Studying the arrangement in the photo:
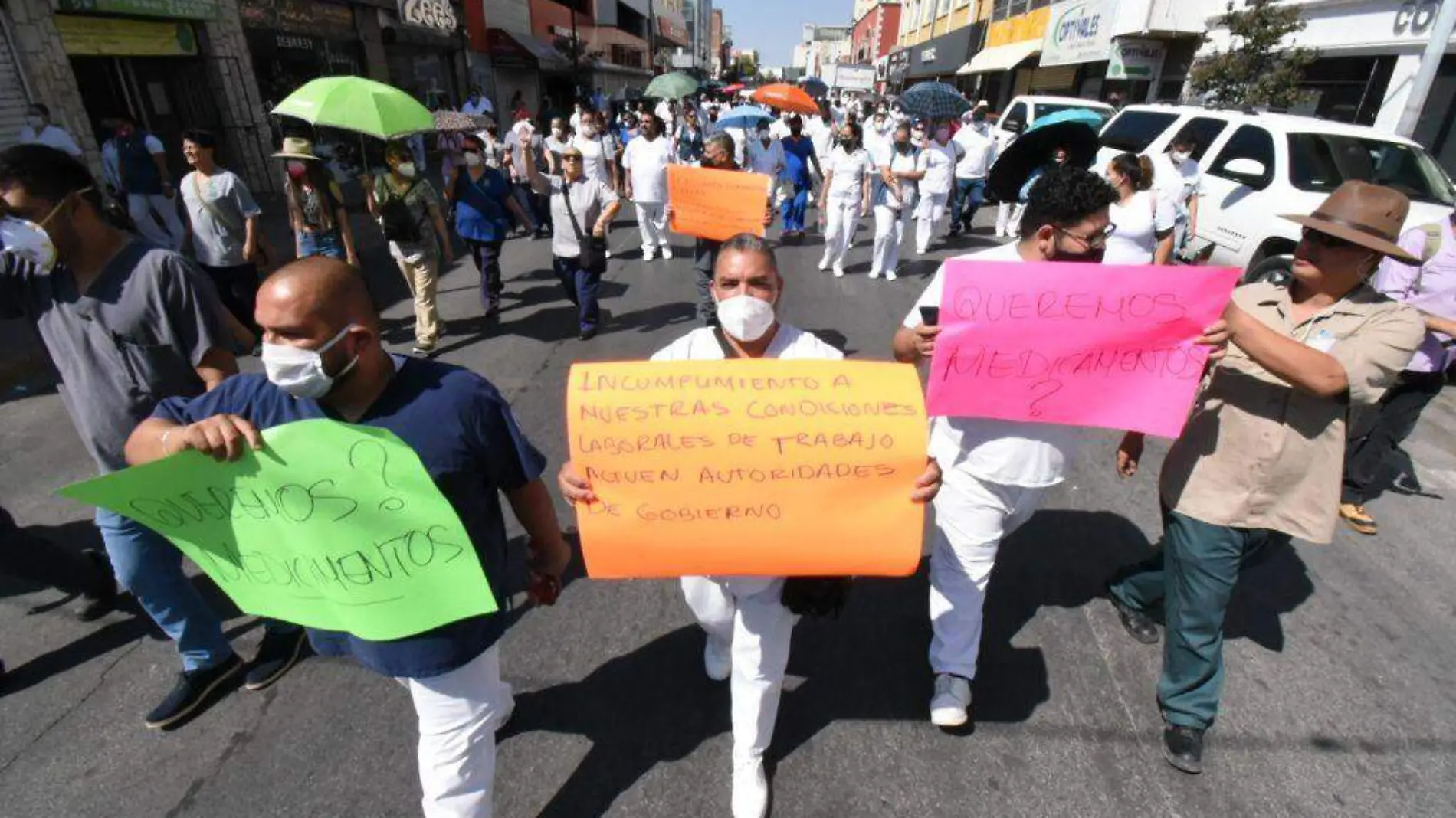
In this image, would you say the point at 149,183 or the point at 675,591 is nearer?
the point at 675,591

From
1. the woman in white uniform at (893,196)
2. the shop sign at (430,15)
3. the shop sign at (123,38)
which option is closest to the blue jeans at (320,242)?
the woman in white uniform at (893,196)

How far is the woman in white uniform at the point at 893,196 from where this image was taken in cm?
803

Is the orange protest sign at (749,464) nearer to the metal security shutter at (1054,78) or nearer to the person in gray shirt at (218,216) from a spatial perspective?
the person in gray shirt at (218,216)

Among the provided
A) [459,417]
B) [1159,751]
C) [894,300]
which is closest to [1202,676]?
[1159,751]

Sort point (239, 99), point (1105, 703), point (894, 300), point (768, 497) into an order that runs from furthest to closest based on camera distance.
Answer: point (239, 99)
point (894, 300)
point (1105, 703)
point (768, 497)

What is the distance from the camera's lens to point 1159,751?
2.48 m

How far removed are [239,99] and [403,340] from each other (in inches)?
393

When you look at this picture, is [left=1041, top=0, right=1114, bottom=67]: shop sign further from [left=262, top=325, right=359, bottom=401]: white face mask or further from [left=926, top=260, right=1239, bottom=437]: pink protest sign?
[left=262, top=325, right=359, bottom=401]: white face mask

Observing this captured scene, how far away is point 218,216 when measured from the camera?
4.97 meters

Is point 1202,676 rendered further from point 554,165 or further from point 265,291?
point 554,165

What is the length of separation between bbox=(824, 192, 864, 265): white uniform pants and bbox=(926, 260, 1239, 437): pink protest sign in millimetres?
6493

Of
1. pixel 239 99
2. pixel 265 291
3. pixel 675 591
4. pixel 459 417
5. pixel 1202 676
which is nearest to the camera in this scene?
pixel 265 291

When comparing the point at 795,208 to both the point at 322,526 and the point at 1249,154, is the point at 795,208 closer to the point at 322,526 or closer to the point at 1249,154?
the point at 1249,154

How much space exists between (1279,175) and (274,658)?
9503mm
